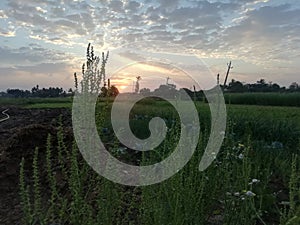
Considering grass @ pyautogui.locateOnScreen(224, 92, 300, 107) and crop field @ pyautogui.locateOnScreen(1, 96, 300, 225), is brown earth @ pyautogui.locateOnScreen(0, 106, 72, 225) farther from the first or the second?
grass @ pyautogui.locateOnScreen(224, 92, 300, 107)

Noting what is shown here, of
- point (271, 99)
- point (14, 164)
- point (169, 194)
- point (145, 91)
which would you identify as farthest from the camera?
point (271, 99)

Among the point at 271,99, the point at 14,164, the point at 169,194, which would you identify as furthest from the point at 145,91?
the point at 271,99

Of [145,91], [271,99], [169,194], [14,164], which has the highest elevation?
[145,91]

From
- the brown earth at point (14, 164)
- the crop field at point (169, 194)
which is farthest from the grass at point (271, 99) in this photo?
the crop field at point (169, 194)

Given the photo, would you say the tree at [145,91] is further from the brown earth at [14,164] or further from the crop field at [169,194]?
the crop field at [169,194]

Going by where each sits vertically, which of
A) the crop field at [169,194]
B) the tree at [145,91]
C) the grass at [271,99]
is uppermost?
the tree at [145,91]

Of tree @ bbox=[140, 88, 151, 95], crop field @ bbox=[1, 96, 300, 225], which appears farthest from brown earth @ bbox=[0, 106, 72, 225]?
tree @ bbox=[140, 88, 151, 95]

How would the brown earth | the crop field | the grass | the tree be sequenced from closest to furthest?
the crop field < the brown earth < the tree < the grass

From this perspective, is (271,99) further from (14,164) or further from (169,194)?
(169,194)

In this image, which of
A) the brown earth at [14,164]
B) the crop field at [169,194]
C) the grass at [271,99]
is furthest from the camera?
the grass at [271,99]

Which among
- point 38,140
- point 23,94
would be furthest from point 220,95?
point 23,94

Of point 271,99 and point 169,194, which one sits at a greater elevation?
point 169,194

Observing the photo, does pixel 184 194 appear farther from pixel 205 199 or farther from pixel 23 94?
pixel 23 94

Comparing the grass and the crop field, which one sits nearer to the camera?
the crop field
